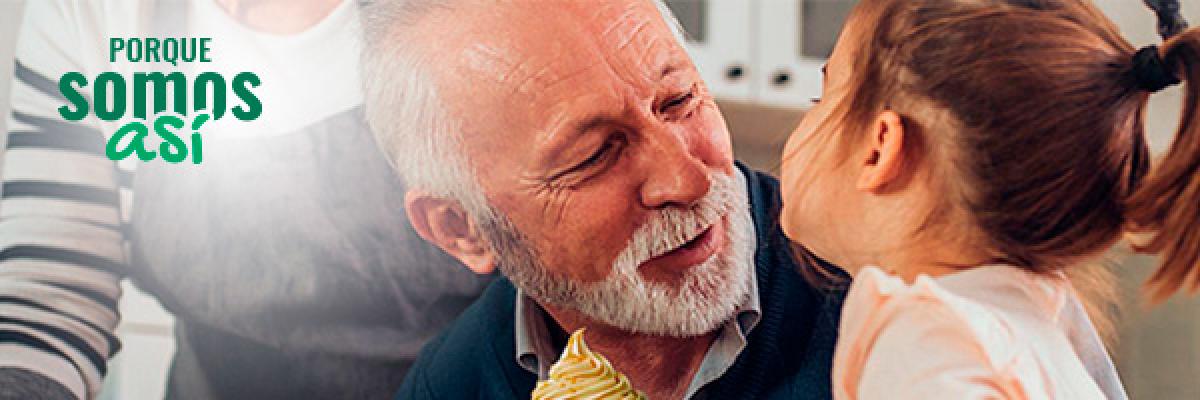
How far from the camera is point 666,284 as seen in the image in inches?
45.0

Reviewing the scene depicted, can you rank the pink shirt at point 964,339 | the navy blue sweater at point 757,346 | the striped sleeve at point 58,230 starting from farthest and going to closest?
1. the striped sleeve at point 58,230
2. the navy blue sweater at point 757,346
3. the pink shirt at point 964,339

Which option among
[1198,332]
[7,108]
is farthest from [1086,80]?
[7,108]

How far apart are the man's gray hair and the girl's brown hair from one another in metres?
0.31

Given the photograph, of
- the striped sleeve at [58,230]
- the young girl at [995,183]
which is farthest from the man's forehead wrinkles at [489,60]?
the striped sleeve at [58,230]

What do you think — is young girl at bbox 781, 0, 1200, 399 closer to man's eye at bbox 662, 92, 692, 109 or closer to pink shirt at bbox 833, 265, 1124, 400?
pink shirt at bbox 833, 265, 1124, 400

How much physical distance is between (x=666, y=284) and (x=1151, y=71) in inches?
18.4

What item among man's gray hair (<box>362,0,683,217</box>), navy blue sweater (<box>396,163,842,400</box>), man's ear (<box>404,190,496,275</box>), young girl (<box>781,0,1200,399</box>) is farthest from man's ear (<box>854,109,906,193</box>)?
man's ear (<box>404,190,496,275</box>)

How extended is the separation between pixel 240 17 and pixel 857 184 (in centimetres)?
69

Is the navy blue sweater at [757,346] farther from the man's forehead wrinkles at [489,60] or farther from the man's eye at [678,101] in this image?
the man's forehead wrinkles at [489,60]

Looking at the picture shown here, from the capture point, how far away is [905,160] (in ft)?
3.13

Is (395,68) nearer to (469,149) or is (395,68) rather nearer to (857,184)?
(469,149)

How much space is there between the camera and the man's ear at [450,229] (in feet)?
3.89

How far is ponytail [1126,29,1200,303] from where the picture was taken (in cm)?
87

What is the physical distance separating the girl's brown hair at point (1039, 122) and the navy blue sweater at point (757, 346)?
7.8 inches
